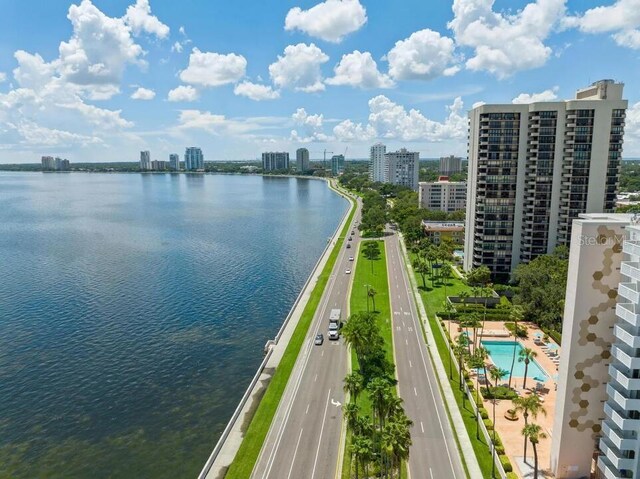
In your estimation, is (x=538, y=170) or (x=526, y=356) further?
(x=538, y=170)

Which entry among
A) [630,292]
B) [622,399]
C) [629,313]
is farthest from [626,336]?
[622,399]

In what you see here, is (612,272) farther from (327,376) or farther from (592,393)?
(327,376)

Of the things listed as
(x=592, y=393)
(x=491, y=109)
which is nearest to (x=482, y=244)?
(x=491, y=109)

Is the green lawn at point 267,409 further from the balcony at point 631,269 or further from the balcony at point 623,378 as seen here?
the balcony at point 631,269

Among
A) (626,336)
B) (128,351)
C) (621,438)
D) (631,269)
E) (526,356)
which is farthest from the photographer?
(128,351)

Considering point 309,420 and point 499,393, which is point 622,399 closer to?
point 499,393

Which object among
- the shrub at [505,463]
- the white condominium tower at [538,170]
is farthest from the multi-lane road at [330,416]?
the white condominium tower at [538,170]

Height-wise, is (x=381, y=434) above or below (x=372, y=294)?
below

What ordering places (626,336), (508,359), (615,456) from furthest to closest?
1. (508,359)
2. (615,456)
3. (626,336)

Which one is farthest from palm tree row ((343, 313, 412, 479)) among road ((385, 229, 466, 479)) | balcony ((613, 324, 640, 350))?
balcony ((613, 324, 640, 350))
